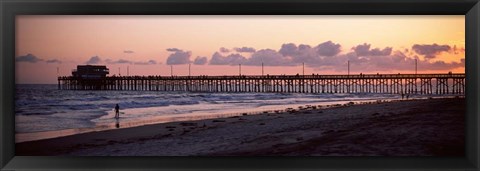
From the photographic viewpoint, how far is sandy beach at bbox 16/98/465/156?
15.2ft

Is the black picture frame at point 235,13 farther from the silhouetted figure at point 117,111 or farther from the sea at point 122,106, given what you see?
the silhouetted figure at point 117,111

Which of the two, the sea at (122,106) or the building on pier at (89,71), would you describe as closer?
the sea at (122,106)

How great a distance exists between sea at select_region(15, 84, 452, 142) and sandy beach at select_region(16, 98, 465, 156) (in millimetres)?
89

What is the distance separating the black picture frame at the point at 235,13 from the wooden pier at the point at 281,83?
1.96 feet

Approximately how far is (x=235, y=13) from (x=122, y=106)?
58.0 inches

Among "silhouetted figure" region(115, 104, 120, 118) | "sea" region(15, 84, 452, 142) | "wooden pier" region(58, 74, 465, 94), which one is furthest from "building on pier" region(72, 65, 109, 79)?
"silhouetted figure" region(115, 104, 120, 118)

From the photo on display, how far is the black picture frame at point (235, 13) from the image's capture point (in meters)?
4.38

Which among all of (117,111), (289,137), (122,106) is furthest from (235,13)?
(117,111)

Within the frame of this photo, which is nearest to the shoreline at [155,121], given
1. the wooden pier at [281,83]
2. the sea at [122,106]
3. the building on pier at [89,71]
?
the sea at [122,106]

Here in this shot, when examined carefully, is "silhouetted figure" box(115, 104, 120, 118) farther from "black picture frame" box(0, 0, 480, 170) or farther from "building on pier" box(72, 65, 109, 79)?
"black picture frame" box(0, 0, 480, 170)

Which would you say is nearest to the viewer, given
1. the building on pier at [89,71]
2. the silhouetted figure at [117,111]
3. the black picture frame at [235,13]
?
the black picture frame at [235,13]

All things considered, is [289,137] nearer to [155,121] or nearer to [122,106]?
[155,121]

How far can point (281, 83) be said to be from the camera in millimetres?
5609

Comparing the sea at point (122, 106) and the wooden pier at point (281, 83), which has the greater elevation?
the wooden pier at point (281, 83)
